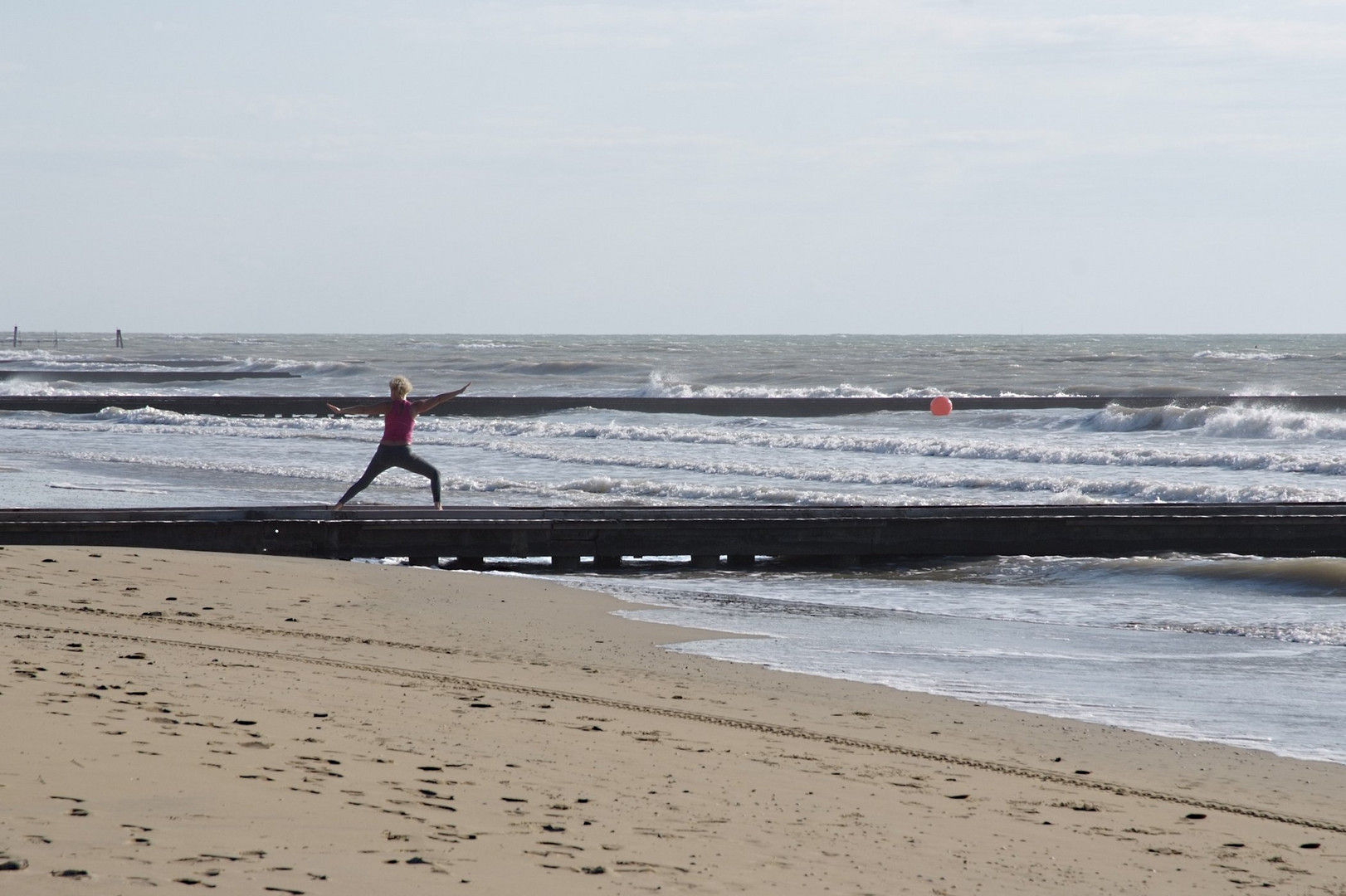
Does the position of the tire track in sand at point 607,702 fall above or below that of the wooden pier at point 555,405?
below

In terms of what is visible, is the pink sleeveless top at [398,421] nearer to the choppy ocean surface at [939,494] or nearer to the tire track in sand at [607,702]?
the choppy ocean surface at [939,494]

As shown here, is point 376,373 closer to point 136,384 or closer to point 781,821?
point 136,384

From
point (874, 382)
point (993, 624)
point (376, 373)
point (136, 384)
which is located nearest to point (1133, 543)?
point (993, 624)

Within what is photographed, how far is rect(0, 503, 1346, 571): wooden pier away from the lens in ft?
44.5

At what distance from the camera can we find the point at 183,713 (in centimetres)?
563

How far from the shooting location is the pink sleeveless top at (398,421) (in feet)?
43.6

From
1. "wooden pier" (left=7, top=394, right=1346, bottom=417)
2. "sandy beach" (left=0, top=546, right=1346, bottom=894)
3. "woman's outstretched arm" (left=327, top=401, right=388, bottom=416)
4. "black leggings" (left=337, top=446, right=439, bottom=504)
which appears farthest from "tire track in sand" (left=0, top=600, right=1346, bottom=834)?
"wooden pier" (left=7, top=394, right=1346, bottom=417)

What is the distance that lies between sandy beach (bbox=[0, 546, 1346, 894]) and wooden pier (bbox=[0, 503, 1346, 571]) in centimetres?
492

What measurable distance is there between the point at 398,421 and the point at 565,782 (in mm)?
8570

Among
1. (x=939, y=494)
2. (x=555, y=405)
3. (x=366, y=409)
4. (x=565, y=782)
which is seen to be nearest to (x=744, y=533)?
(x=366, y=409)

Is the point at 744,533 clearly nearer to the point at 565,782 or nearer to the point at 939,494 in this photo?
the point at 939,494

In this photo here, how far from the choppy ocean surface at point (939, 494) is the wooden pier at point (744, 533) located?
0.34m

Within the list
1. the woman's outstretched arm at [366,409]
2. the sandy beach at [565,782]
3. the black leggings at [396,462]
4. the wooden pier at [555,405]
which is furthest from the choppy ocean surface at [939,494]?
the woman's outstretched arm at [366,409]

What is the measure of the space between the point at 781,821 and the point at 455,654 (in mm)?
3813
